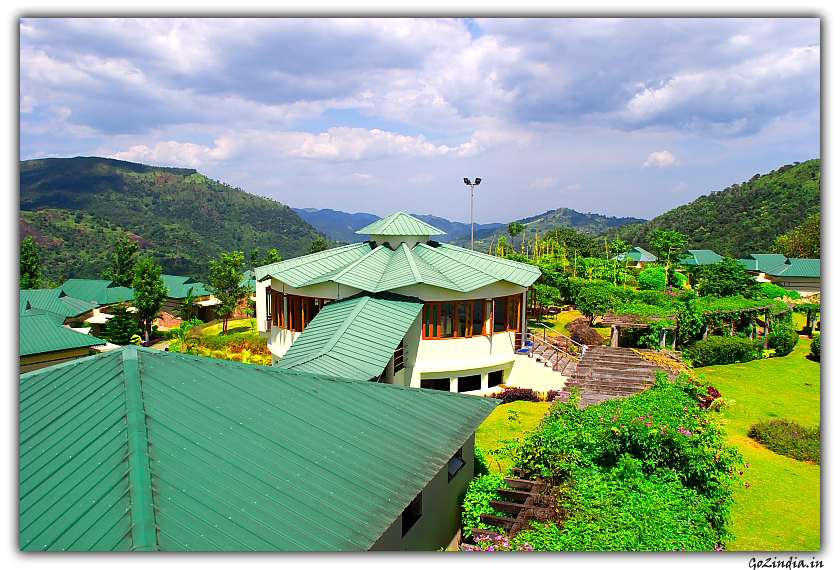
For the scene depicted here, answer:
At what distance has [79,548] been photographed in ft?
13.8

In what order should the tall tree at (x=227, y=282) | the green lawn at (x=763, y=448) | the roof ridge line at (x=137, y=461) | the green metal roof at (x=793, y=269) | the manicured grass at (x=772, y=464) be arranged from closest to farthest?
the roof ridge line at (x=137, y=461) → the manicured grass at (x=772, y=464) → the green lawn at (x=763, y=448) → the green metal roof at (x=793, y=269) → the tall tree at (x=227, y=282)

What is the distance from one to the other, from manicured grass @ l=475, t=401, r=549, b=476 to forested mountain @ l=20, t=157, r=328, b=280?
1653 inches

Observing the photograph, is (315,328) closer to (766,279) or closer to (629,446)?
(629,446)

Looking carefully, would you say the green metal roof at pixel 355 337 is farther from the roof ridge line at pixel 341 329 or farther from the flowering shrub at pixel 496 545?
the flowering shrub at pixel 496 545

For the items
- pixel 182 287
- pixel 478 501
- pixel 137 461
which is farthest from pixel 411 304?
pixel 182 287

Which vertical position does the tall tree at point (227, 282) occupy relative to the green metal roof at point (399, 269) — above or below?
below

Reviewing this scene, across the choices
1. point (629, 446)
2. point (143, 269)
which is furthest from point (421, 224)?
point (143, 269)

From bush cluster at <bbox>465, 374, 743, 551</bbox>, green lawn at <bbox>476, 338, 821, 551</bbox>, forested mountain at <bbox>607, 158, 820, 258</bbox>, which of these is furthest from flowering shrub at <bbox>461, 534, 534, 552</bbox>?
forested mountain at <bbox>607, 158, 820, 258</bbox>

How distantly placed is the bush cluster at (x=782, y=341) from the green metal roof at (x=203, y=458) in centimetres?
2424

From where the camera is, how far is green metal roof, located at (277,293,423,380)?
11.7m

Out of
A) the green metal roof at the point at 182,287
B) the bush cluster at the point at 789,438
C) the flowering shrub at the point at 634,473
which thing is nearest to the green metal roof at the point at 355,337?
the flowering shrub at the point at 634,473

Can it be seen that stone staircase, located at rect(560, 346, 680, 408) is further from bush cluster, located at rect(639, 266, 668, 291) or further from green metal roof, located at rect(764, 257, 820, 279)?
green metal roof, located at rect(764, 257, 820, 279)

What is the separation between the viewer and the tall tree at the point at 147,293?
37406mm

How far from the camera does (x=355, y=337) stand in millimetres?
13773
